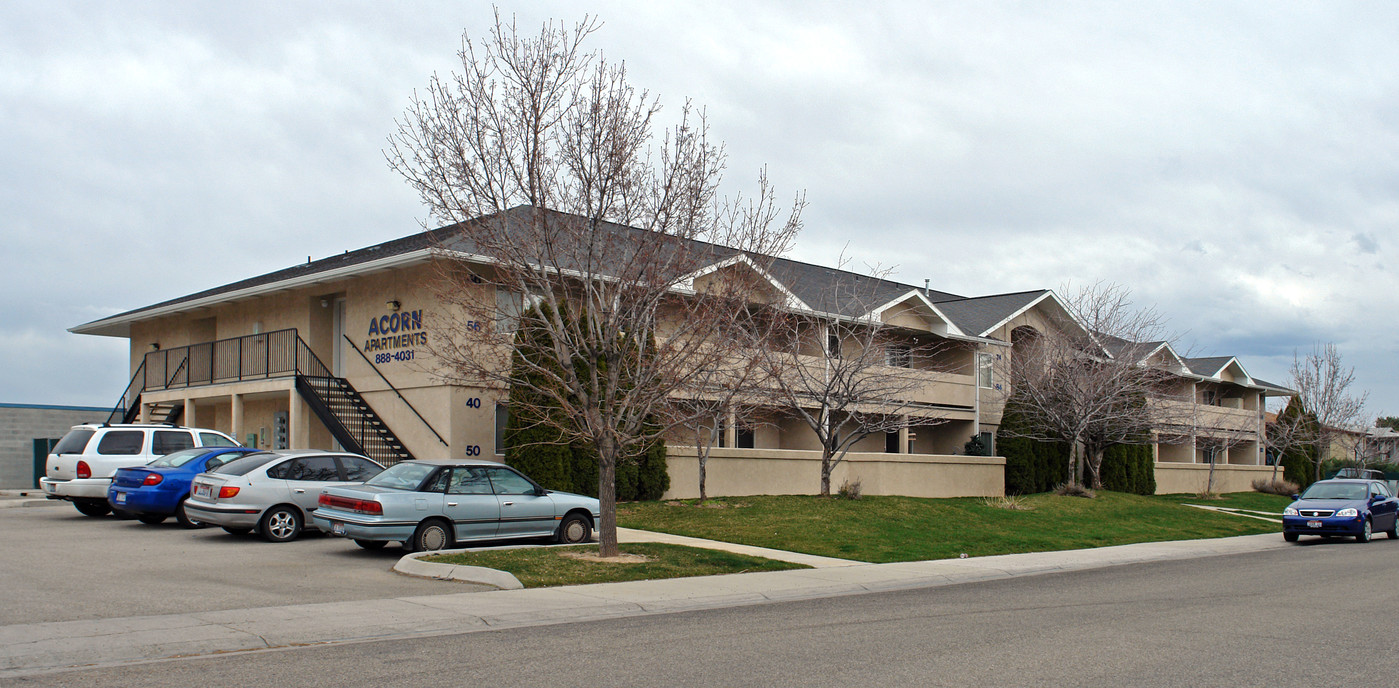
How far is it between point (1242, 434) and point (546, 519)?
4149cm

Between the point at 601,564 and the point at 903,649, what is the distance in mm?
6202

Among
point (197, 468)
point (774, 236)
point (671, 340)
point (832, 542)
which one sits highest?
point (774, 236)

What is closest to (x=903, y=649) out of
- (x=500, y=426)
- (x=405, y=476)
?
(x=405, y=476)

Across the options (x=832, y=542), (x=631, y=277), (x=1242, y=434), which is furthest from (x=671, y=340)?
(x=1242, y=434)

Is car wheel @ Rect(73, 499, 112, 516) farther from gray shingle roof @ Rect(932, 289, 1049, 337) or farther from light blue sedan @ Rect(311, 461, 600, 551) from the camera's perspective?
gray shingle roof @ Rect(932, 289, 1049, 337)

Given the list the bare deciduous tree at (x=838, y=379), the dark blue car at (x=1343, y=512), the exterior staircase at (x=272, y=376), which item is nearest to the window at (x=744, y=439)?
the bare deciduous tree at (x=838, y=379)

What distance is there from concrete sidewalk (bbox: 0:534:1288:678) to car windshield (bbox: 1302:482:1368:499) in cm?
1244

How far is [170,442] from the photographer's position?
20.9 meters

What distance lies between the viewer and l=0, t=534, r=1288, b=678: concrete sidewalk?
862 cm

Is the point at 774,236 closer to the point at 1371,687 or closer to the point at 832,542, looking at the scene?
the point at 832,542

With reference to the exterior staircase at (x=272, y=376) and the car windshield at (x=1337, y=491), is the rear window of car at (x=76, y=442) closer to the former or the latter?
the exterior staircase at (x=272, y=376)

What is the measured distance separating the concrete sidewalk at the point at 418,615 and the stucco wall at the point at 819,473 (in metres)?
10.2

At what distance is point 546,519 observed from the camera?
55.0 feet

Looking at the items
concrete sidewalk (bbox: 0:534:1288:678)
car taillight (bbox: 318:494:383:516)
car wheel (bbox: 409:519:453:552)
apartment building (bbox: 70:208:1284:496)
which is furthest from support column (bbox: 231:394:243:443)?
concrete sidewalk (bbox: 0:534:1288:678)
